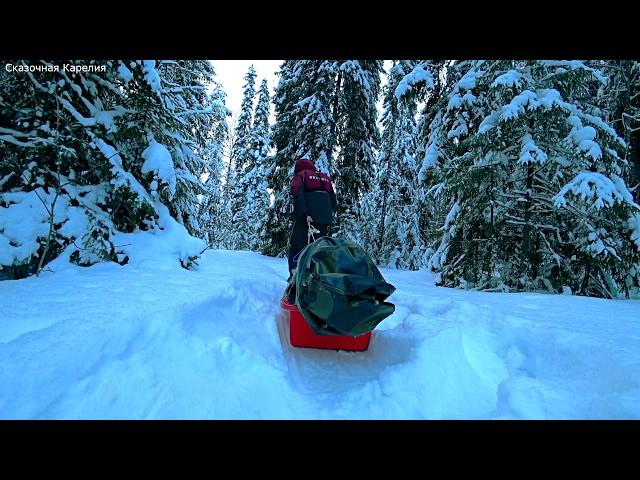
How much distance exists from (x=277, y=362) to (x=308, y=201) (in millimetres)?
3125

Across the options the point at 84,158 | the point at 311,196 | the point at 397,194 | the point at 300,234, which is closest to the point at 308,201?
the point at 311,196

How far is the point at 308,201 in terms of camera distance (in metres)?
5.36

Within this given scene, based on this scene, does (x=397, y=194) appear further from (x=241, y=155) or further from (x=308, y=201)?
(x=241, y=155)

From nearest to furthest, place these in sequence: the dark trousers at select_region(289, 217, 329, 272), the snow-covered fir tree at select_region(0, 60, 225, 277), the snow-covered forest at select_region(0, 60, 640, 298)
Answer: the snow-covered fir tree at select_region(0, 60, 225, 277)
the snow-covered forest at select_region(0, 60, 640, 298)
the dark trousers at select_region(289, 217, 329, 272)

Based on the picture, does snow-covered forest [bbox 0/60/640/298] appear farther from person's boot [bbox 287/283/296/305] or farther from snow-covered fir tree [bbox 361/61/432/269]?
snow-covered fir tree [bbox 361/61/432/269]

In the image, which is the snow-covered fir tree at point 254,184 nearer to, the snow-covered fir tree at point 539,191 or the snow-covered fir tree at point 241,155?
the snow-covered fir tree at point 241,155

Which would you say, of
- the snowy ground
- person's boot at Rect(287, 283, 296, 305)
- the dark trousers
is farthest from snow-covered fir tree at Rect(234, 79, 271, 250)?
the snowy ground

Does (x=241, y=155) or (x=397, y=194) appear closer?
(x=397, y=194)

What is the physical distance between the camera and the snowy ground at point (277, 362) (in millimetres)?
1793

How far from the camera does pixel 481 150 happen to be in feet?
19.3

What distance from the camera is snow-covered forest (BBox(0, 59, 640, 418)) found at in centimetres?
202

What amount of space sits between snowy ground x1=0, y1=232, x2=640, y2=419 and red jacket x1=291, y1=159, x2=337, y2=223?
7.38 feet
